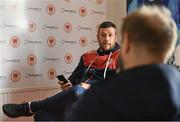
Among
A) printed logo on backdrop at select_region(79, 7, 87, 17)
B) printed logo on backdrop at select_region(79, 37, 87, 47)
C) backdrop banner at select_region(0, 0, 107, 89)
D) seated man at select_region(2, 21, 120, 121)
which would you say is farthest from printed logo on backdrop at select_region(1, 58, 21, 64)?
printed logo on backdrop at select_region(79, 7, 87, 17)

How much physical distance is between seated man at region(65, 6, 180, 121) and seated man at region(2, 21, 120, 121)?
1544 millimetres

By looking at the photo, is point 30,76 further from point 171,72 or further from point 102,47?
point 171,72

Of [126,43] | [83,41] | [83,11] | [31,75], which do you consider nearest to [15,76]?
[31,75]

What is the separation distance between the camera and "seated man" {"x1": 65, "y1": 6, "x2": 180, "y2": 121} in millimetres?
917

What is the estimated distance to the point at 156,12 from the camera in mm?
950

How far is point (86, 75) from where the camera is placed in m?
2.88

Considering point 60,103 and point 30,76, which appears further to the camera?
point 30,76

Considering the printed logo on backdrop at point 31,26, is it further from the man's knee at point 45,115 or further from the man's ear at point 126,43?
the man's ear at point 126,43

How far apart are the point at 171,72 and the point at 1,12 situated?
7.12 feet

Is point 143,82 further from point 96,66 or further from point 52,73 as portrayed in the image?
point 52,73

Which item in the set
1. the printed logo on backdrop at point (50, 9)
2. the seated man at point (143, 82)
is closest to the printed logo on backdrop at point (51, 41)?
the printed logo on backdrop at point (50, 9)

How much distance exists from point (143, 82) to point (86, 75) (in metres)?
1.97

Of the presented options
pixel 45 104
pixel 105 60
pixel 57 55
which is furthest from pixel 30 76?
pixel 105 60

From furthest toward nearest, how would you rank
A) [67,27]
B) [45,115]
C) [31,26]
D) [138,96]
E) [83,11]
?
[83,11] → [67,27] → [31,26] → [45,115] → [138,96]
